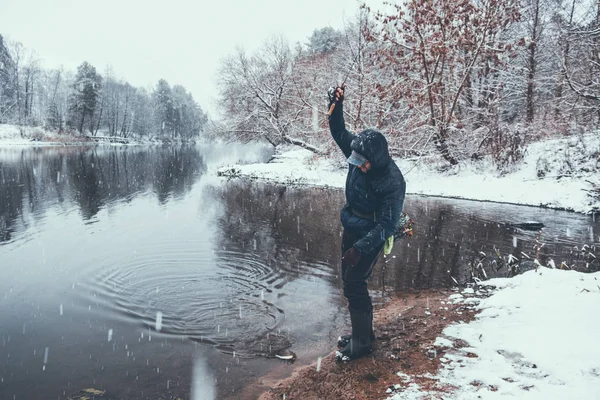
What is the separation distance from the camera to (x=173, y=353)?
443 centimetres

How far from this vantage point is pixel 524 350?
3.71 metres

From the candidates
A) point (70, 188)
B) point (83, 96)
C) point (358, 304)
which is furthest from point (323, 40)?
point (358, 304)

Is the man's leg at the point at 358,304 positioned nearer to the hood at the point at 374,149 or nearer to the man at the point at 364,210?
the man at the point at 364,210

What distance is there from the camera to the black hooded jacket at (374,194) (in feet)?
12.3

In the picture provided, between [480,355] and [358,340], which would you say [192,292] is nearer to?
[358,340]

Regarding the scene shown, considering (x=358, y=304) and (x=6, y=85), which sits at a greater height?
→ (x=6, y=85)

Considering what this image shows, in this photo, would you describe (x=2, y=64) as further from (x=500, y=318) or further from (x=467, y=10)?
(x=500, y=318)

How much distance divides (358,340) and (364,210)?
4.35 ft

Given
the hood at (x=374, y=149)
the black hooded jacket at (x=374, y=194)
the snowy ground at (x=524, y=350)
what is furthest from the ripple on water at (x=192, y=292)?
the hood at (x=374, y=149)

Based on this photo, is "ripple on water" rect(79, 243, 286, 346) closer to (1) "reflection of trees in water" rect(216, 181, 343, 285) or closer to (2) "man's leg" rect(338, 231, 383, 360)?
(1) "reflection of trees in water" rect(216, 181, 343, 285)

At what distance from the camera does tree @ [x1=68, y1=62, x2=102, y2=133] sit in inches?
2322

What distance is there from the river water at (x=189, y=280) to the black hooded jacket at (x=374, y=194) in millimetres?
1618

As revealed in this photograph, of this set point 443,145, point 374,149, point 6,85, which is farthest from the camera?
point 6,85

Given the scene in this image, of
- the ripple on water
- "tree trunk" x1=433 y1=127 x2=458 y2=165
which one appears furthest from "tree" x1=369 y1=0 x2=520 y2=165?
the ripple on water
